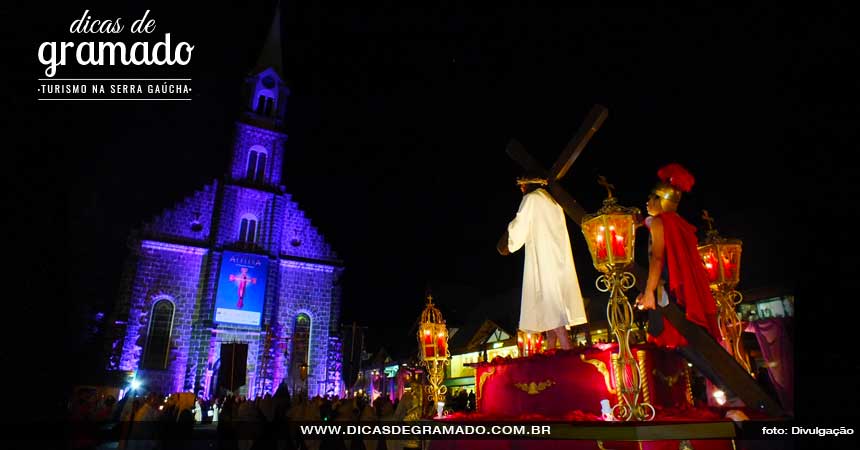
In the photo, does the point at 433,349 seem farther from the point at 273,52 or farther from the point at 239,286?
the point at 273,52

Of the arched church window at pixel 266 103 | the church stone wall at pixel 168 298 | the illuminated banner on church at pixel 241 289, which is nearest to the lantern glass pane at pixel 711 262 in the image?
the illuminated banner on church at pixel 241 289

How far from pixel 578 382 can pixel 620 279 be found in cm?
116

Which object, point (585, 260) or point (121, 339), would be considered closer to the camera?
point (585, 260)

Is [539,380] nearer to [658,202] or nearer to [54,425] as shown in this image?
[658,202]

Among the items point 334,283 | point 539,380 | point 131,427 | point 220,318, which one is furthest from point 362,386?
point 539,380

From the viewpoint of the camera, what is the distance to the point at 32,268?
25.6ft

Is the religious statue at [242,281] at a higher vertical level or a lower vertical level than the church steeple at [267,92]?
lower

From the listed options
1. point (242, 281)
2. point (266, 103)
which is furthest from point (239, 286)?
point (266, 103)

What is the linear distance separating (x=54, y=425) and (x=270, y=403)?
4.29 m

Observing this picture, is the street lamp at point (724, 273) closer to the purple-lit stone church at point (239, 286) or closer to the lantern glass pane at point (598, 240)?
the lantern glass pane at point (598, 240)

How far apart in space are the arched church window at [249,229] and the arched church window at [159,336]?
5.42 metres

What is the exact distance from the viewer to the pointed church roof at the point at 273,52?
30.7 metres

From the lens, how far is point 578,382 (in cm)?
427

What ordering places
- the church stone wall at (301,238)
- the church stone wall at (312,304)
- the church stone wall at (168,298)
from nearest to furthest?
1. the church stone wall at (168,298)
2. the church stone wall at (312,304)
3. the church stone wall at (301,238)
